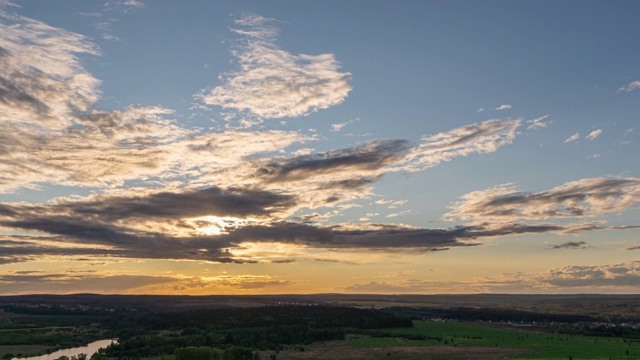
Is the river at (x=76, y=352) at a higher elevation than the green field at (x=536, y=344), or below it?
below

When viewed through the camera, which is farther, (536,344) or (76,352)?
(76,352)

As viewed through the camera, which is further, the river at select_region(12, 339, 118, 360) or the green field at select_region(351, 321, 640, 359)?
the river at select_region(12, 339, 118, 360)

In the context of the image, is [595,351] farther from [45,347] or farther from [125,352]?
[45,347]

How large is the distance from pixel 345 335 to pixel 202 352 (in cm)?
6800

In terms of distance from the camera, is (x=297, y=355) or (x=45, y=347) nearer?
(x=297, y=355)

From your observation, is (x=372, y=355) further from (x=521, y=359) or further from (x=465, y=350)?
(x=521, y=359)

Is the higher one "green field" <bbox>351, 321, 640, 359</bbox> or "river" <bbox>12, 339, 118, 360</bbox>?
"green field" <bbox>351, 321, 640, 359</bbox>

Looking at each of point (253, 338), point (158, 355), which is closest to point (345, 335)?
point (253, 338)

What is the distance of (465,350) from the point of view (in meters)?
145

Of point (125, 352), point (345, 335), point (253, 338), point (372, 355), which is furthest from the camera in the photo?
point (345, 335)

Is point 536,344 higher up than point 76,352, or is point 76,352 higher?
point 536,344

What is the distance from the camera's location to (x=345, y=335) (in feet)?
618

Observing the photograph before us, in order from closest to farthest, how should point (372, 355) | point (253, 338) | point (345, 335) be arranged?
point (372, 355)
point (253, 338)
point (345, 335)

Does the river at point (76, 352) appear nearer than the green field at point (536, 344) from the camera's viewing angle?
No
